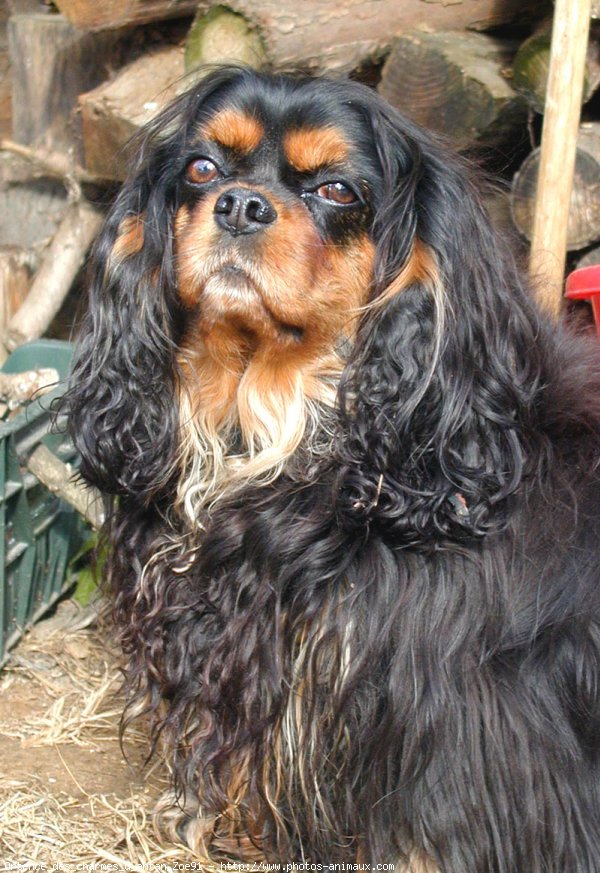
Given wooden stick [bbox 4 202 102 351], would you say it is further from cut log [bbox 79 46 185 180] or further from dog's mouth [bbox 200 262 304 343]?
dog's mouth [bbox 200 262 304 343]

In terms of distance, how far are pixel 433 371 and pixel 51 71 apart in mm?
2680

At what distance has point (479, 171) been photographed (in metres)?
2.81

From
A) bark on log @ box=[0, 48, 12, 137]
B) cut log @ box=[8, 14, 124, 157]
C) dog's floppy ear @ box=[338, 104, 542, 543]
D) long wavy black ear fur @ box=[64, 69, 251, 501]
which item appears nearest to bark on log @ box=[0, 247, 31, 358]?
cut log @ box=[8, 14, 124, 157]

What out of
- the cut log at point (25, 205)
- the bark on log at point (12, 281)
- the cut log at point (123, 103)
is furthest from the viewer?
the cut log at point (25, 205)

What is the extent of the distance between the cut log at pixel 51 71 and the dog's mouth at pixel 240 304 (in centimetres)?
206

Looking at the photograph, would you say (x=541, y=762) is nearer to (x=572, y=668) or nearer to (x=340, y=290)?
(x=572, y=668)

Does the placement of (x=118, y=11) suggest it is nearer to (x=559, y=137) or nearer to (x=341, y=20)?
(x=341, y=20)

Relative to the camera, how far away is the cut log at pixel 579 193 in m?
3.40

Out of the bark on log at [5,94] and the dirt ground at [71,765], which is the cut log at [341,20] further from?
the dirt ground at [71,765]

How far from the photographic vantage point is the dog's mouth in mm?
2438

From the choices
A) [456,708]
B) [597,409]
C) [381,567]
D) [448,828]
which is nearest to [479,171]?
[597,409]

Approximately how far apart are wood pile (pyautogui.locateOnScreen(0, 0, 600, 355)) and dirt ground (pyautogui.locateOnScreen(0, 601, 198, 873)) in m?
1.35

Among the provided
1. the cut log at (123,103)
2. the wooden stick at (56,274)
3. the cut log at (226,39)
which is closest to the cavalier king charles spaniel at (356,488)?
the cut log at (226,39)

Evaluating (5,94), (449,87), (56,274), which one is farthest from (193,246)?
(5,94)
